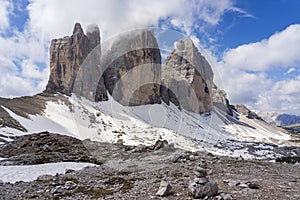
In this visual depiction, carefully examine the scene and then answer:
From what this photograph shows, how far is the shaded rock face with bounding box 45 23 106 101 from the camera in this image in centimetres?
15762

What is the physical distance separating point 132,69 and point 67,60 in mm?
50256

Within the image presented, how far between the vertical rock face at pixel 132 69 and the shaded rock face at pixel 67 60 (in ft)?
58.5

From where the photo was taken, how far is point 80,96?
487 feet

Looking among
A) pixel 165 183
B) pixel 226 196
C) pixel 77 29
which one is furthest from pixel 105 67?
pixel 226 196

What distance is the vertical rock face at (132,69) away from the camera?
175500mm

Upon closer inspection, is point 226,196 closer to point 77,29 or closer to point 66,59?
point 66,59

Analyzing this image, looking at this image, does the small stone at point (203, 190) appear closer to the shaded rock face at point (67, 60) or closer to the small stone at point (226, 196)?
the small stone at point (226, 196)

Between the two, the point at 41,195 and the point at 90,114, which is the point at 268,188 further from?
the point at 90,114

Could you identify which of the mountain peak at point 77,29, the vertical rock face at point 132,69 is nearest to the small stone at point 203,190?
the vertical rock face at point 132,69

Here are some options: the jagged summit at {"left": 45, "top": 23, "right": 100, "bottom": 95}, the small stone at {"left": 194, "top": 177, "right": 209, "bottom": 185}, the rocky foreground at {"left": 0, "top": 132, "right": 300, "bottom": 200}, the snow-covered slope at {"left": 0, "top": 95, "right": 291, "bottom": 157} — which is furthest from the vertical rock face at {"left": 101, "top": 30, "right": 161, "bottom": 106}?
the small stone at {"left": 194, "top": 177, "right": 209, "bottom": 185}

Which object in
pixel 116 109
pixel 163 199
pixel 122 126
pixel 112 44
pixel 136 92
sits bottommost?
pixel 163 199

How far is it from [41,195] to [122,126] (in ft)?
373

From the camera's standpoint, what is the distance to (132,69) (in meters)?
194

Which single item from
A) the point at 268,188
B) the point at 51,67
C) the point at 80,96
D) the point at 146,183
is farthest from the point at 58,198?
the point at 51,67
